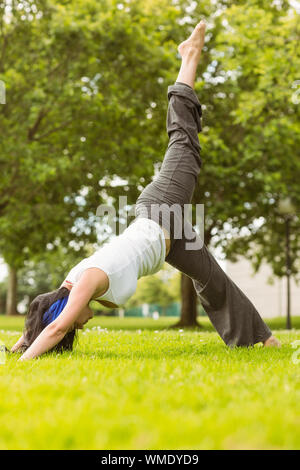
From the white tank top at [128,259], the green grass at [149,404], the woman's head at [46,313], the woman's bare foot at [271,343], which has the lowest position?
the woman's bare foot at [271,343]

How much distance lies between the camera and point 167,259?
17.5 ft

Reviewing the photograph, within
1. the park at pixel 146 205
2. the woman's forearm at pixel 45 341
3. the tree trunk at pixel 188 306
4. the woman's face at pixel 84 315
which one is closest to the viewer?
the park at pixel 146 205

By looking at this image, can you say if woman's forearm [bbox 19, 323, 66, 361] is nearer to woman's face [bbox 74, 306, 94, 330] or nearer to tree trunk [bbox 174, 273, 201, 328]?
woman's face [bbox 74, 306, 94, 330]

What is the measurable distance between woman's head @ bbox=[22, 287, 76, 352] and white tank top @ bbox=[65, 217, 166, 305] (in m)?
0.19

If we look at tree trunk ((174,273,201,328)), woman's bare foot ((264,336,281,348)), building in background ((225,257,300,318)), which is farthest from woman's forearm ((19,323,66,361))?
building in background ((225,257,300,318))

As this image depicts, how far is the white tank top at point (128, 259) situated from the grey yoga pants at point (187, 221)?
0.24m

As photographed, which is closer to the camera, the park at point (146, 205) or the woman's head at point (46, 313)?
the park at point (146, 205)

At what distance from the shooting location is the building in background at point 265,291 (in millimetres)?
44716

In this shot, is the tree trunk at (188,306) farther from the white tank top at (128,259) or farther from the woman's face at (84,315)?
the woman's face at (84,315)

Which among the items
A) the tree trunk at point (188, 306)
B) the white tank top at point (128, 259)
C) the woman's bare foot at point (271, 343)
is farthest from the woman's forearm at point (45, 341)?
the tree trunk at point (188, 306)

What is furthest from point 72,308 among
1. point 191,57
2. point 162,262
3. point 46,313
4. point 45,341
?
point 191,57

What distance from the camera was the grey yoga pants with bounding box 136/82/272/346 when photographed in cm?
518

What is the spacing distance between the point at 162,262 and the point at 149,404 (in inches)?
96.4

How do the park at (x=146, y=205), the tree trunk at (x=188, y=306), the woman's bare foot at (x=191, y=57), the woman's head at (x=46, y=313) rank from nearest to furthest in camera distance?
the park at (x=146, y=205) < the woman's head at (x=46, y=313) < the woman's bare foot at (x=191, y=57) < the tree trunk at (x=188, y=306)
